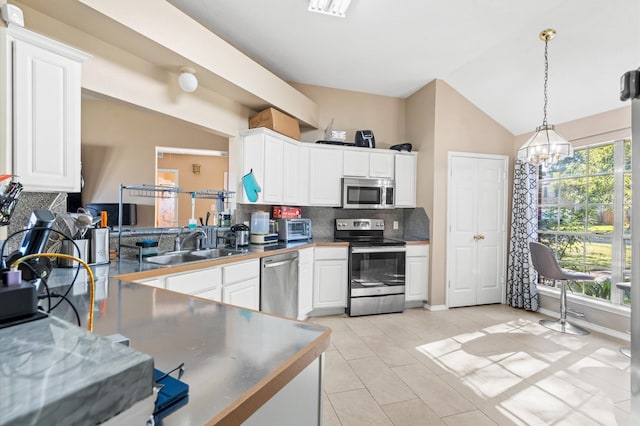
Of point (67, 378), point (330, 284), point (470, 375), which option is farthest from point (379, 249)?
point (67, 378)

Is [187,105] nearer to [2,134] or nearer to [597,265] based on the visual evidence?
[2,134]

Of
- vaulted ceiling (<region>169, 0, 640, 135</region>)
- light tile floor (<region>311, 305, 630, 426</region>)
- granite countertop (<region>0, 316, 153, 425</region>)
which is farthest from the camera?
vaulted ceiling (<region>169, 0, 640, 135</region>)

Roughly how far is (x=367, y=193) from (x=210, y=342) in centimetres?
351

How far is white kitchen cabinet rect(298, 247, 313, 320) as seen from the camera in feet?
11.4

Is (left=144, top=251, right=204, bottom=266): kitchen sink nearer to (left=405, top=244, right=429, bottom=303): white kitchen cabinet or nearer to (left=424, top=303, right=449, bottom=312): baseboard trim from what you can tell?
(left=405, top=244, right=429, bottom=303): white kitchen cabinet

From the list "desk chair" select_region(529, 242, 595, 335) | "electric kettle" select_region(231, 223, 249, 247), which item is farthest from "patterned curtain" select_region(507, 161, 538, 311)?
"electric kettle" select_region(231, 223, 249, 247)

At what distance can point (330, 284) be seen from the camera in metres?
3.85

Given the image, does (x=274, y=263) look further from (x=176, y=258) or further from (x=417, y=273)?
(x=417, y=273)

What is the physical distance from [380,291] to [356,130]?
7.43 feet

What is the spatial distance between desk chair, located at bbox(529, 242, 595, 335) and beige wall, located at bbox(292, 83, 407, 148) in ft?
7.68

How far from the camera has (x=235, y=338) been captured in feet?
3.07

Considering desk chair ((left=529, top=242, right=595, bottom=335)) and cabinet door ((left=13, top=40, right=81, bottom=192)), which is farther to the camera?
desk chair ((left=529, top=242, right=595, bottom=335))

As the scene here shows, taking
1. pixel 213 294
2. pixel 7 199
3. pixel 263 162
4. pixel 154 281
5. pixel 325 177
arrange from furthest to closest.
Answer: pixel 325 177
pixel 263 162
pixel 213 294
pixel 154 281
pixel 7 199

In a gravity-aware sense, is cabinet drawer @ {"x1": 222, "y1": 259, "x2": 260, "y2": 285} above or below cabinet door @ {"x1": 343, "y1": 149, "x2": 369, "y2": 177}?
below
